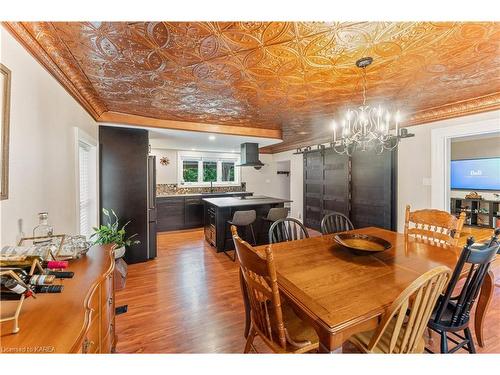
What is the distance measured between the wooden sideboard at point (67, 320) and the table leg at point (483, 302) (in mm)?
2484

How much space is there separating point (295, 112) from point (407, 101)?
4.51 ft

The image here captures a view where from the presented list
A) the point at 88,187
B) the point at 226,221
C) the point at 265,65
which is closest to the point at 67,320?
the point at 265,65

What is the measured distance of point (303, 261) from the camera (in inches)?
60.5

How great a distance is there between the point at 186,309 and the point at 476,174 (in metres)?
7.03

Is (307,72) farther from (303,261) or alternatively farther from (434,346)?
(434,346)

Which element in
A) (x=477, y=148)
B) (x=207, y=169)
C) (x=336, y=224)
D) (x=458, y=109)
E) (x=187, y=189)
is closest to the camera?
(x=336, y=224)

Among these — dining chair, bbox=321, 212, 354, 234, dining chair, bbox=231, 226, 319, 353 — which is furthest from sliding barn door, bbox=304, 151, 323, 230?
dining chair, bbox=231, 226, 319, 353

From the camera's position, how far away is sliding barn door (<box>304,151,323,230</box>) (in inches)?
201

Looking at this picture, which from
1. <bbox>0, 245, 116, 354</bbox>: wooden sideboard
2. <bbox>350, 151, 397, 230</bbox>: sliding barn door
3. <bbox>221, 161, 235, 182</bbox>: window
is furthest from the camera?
<bbox>221, 161, 235, 182</bbox>: window

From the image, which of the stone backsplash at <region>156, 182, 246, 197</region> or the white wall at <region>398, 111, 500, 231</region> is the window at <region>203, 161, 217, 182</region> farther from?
the white wall at <region>398, 111, 500, 231</region>

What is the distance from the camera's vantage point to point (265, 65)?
1.77 metres

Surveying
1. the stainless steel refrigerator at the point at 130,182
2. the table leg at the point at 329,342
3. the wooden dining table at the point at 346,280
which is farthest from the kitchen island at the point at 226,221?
the table leg at the point at 329,342

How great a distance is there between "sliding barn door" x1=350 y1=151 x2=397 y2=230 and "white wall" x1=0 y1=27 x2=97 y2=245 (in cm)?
428

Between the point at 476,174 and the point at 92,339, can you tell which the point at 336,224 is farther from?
the point at 476,174
